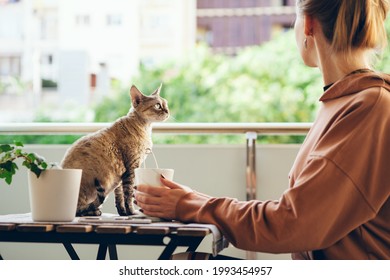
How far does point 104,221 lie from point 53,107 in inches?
704

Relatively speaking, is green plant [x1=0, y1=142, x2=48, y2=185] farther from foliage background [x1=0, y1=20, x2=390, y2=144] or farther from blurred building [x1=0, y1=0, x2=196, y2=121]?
blurred building [x1=0, y1=0, x2=196, y2=121]

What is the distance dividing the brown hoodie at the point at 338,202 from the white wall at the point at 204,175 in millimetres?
1081

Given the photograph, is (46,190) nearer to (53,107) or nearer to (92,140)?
(92,140)

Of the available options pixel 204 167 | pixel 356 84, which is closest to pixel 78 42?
pixel 204 167

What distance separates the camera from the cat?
4.78ft

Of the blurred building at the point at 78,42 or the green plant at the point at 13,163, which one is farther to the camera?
the blurred building at the point at 78,42

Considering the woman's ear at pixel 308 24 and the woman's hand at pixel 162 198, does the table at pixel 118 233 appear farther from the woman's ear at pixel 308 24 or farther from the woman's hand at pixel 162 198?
the woman's ear at pixel 308 24

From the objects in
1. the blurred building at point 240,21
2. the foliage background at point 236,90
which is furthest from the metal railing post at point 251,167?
the blurred building at point 240,21

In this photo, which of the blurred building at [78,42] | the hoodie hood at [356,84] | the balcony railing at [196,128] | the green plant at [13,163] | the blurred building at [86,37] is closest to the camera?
the hoodie hood at [356,84]

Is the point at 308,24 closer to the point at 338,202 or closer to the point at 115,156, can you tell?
the point at 338,202

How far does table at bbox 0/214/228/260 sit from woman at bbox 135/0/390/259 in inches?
1.7

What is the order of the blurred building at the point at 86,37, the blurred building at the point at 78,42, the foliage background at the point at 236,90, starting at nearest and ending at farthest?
1. the foliage background at the point at 236,90
2. the blurred building at the point at 78,42
3. the blurred building at the point at 86,37

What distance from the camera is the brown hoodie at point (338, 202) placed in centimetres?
109
